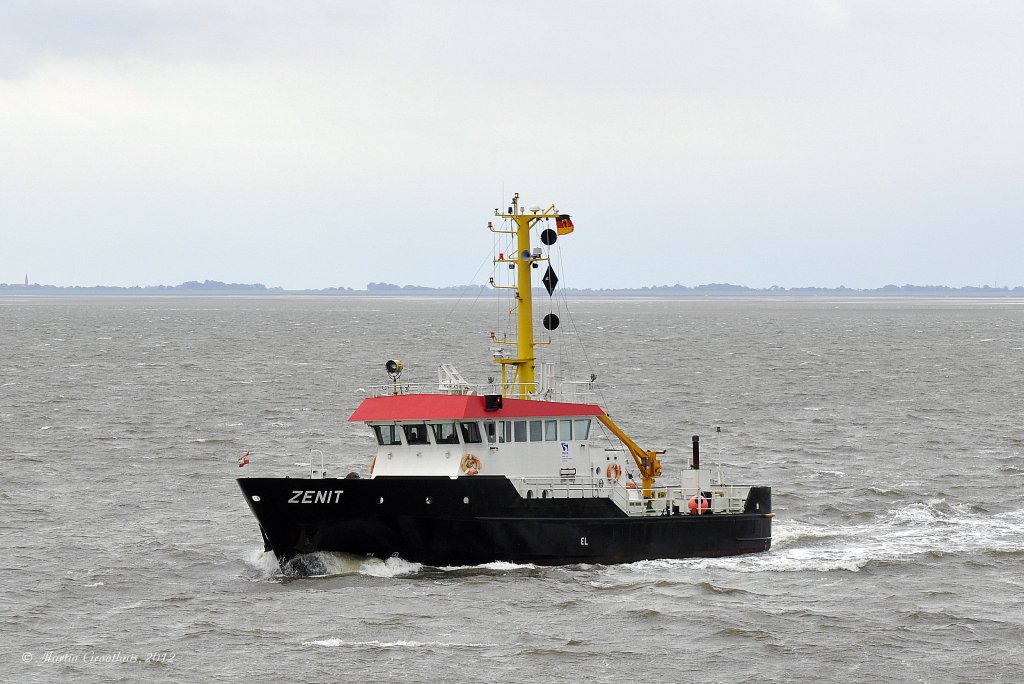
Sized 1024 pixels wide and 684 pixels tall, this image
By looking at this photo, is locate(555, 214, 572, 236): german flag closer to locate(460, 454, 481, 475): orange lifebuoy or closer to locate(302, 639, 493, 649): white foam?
locate(460, 454, 481, 475): orange lifebuoy

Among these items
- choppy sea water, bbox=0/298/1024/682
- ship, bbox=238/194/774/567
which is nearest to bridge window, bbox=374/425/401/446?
ship, bbox=238/194/774/567

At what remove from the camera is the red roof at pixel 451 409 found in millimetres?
29688

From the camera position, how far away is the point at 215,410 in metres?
59.6

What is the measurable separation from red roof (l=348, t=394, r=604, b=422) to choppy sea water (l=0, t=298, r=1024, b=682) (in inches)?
133

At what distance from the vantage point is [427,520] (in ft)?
94.6

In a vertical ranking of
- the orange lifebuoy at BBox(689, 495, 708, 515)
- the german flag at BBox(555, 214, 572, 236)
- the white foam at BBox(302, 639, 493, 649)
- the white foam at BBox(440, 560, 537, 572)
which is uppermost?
the german flag at BBox(555, 214, 572, 236)

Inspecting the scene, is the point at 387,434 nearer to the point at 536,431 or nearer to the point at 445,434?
the point at 445,434

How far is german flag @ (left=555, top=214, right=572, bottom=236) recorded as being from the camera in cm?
3184

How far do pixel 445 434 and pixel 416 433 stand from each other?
27.1 inches

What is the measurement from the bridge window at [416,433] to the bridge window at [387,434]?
0.79 feet

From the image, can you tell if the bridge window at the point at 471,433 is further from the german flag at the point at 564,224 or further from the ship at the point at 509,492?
the german flag at the point at 564,224

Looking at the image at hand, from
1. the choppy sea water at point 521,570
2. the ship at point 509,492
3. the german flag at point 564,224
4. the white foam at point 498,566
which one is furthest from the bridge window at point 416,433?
the german flag at point 564,224

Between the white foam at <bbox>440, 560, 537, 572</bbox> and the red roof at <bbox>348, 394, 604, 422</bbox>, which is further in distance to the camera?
the red roof at <bbox>348, 394, 604, 422</bbox>

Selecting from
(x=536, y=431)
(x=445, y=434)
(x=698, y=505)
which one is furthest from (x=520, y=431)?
(x=698, y=505)
